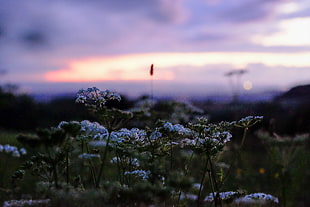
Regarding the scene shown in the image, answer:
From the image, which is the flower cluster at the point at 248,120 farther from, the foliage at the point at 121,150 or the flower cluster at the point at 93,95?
the flower cluster at the point at 93,95

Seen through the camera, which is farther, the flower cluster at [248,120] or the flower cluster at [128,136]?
the flower cluster at [248,120]

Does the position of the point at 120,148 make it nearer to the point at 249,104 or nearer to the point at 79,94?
the point at 79,94

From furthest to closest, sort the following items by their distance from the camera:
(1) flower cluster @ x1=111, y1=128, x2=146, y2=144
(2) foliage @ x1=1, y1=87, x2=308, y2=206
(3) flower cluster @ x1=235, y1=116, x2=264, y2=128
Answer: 1. (3) flower cluster @ x1=235, y1=116, x2=264, y2=128
2. (1) flower cluster @ x1=111, y1=128, x2=146, y2=144
3. (2) foliage @ x1=1, y1=87, x2=308, y2=206

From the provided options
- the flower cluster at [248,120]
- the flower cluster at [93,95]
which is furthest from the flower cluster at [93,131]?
the flower cluster at [248,120]

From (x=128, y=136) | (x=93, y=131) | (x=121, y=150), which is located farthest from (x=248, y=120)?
(x=93, y=131)

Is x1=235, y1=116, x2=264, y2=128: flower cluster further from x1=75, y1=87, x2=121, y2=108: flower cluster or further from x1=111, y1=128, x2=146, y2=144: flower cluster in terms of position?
x1=75, y1=87, x2=121, y2=108: flower cluster

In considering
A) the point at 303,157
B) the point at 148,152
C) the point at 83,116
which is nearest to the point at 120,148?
the point at 148,152

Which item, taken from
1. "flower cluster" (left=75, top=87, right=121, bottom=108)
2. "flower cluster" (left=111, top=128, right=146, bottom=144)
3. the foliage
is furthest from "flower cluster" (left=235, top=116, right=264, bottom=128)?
"flower cluster" (left=75, top=87, right=121, bottom=108)

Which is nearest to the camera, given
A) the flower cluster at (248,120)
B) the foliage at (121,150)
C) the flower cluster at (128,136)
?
the foliage at (121,150)

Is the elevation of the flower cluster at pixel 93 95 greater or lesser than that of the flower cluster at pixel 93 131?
greater

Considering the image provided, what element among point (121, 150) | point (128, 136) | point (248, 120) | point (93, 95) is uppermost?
point (93, 95)

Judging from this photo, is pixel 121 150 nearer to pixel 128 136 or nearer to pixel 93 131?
pixel 128 136
